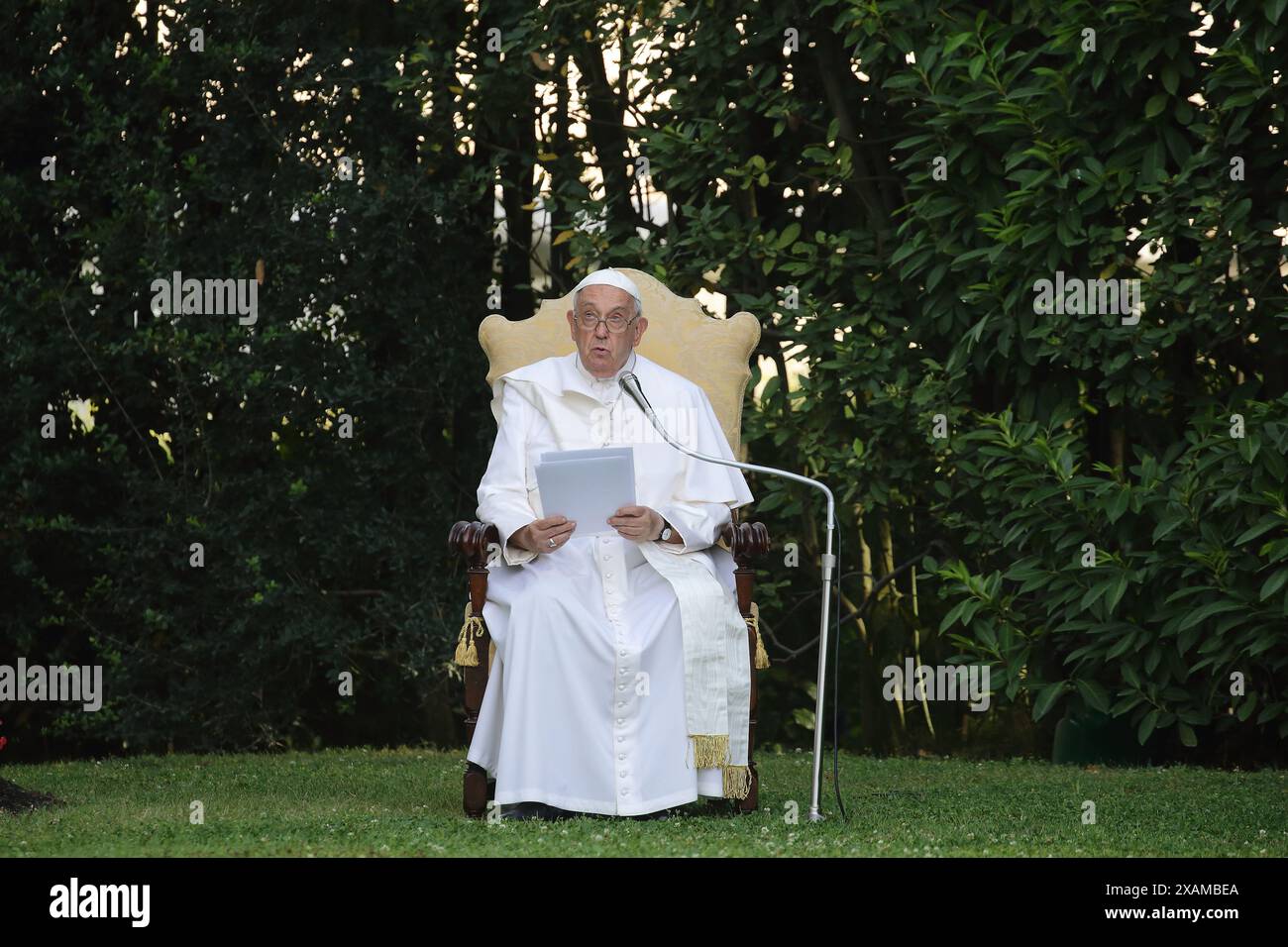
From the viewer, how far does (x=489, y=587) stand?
15.3 ft

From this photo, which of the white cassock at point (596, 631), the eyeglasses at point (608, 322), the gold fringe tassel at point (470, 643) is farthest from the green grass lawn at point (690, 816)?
the eyeglasses at point (608, 322)

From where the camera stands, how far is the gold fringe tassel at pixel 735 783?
450cm

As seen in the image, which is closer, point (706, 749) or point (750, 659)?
point (706, 749)

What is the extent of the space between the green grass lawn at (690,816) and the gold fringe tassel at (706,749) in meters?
0.15

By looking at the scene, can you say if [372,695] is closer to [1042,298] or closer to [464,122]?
[464,122]

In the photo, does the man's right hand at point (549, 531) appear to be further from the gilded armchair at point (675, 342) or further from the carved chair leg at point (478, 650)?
the gilded armchair at point (675, 342)

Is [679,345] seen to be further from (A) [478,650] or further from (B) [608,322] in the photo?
(A) [478,650]

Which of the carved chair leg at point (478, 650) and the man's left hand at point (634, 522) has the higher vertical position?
the man's left hand at point (634, 522)

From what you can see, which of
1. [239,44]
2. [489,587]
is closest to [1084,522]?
[489,587]

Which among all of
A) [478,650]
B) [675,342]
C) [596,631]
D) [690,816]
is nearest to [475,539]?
[478,650]

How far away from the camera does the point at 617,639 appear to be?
4.48m

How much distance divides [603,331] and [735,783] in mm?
1381

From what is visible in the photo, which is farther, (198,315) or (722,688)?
(198,315)
